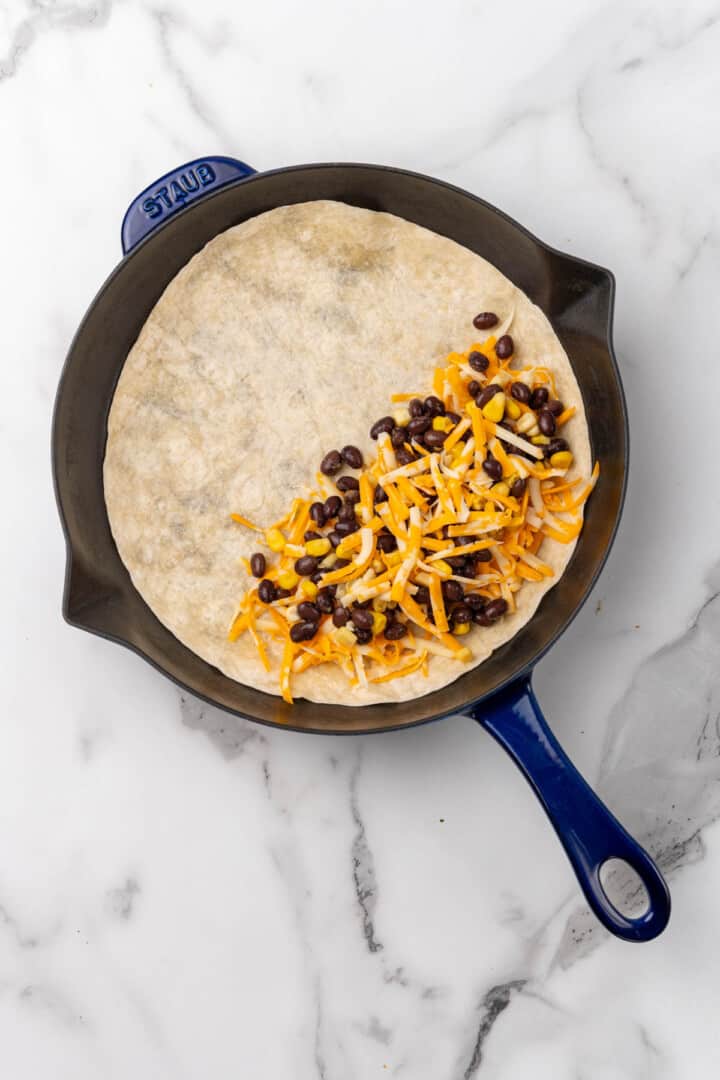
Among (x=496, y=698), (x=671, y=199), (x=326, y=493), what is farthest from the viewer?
(x=671, y=199)

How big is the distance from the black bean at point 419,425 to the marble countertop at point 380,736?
0.52 metres

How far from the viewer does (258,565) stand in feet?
7.38

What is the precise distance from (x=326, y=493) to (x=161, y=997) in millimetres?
1162

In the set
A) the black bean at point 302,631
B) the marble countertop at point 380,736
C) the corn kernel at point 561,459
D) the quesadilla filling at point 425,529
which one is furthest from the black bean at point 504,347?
the black bean at point 302,631

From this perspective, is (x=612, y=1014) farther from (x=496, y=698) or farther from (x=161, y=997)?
(x=161, y=997)

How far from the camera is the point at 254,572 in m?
2.26

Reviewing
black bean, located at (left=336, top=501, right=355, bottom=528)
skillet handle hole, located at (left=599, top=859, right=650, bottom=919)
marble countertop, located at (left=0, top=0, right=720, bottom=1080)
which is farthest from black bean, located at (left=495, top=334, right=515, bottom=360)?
skillet handle hole, located at (left=599, top=859, right=650, bottom=919)

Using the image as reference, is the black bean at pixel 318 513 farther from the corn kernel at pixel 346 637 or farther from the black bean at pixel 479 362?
the black bean at pixel 479 362

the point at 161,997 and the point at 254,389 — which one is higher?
Answer: the point at 254,389

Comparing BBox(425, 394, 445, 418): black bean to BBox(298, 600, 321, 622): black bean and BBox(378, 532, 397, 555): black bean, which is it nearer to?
BBox(378, 532, 397, 555): black bean

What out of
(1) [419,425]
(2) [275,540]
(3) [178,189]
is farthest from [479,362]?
(3) [178,189]

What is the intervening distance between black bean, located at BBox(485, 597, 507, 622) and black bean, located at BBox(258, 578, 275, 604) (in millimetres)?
435

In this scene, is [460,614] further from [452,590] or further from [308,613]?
[308,613]

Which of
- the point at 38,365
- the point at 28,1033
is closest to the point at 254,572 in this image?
the point at 38,365
